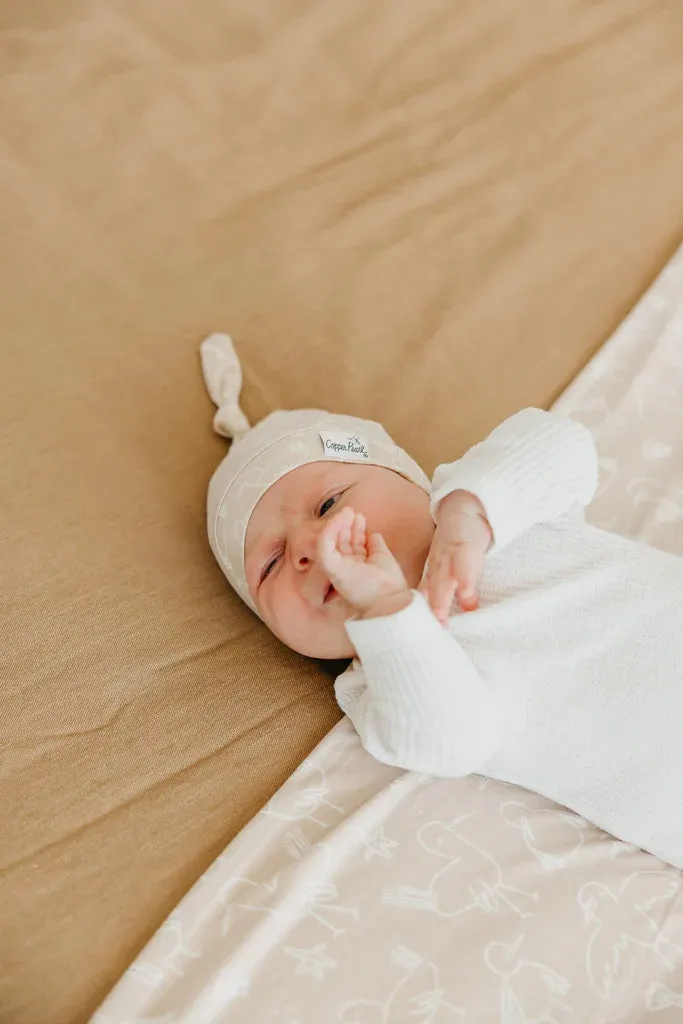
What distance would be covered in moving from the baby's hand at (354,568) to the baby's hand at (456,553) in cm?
4

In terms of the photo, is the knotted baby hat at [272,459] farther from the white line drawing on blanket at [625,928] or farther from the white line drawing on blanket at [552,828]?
the white line drawing on blanket at [625,928]

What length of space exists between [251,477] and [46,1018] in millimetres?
607

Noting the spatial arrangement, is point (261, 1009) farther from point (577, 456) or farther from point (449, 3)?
point (449, 3)

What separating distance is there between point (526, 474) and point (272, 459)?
0.30 meters

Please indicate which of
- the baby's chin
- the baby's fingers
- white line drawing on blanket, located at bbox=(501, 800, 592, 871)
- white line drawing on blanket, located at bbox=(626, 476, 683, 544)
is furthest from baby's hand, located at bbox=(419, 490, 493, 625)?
white line drawing on blanket, located at bbox=(626, 476, 683, 544)

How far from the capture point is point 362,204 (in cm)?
162

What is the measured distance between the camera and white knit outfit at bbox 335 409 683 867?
3.30 ft

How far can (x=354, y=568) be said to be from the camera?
1015mm

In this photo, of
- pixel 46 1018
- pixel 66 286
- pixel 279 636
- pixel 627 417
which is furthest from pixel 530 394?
pixel 46 1018

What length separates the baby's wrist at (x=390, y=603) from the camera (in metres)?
1.00

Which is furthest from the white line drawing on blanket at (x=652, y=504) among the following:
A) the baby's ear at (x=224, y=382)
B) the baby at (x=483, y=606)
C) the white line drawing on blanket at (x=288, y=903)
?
the white line drawing on blanket at (x=288, y=903)

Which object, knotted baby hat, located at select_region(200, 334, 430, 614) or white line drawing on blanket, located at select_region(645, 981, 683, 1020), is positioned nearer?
white line drawing on blanket, located at select_region(645, 981, 683, 1020)

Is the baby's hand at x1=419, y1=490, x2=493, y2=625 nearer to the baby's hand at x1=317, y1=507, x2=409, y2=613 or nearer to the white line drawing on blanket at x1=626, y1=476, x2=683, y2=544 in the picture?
the baby's hand at x1=317, y1=507, x2=409, y2=613

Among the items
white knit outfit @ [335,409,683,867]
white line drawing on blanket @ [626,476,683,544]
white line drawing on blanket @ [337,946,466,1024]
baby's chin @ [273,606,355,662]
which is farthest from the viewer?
white line drawing on blanket @ [626,476,683,544]
